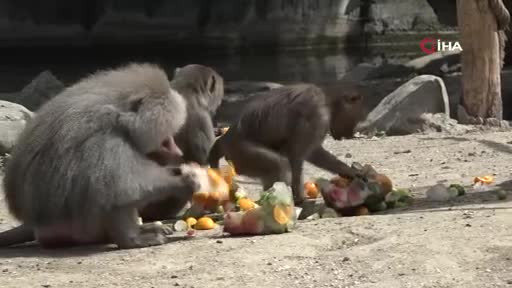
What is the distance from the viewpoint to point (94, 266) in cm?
496

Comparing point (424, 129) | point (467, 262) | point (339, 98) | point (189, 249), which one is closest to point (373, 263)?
point (467, 262)

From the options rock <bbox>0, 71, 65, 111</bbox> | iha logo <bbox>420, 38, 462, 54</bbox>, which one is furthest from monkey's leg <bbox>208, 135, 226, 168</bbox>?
iha logo <bbox>420, 38, 462, 54</bbox>

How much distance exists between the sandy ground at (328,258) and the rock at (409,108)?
4.34 metres

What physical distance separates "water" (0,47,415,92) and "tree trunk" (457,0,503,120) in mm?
9502

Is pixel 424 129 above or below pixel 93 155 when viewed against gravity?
below

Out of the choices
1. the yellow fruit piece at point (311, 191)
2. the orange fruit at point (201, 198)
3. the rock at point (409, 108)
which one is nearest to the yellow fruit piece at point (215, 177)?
the orange fruit at point (201, 198)

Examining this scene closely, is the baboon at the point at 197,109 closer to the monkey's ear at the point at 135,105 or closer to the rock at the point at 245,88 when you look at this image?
the monkey's ear at the point at 135,105

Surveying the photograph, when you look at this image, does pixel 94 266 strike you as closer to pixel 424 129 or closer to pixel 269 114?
pixel 269 114

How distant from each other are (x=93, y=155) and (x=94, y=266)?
659mm

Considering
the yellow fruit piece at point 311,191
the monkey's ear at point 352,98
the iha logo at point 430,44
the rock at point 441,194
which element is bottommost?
the iha logo at point 430,44

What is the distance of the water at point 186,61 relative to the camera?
856 inches

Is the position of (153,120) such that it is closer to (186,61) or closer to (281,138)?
(281,138)

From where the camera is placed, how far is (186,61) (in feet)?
83.9

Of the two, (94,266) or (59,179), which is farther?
→ (59,179)
